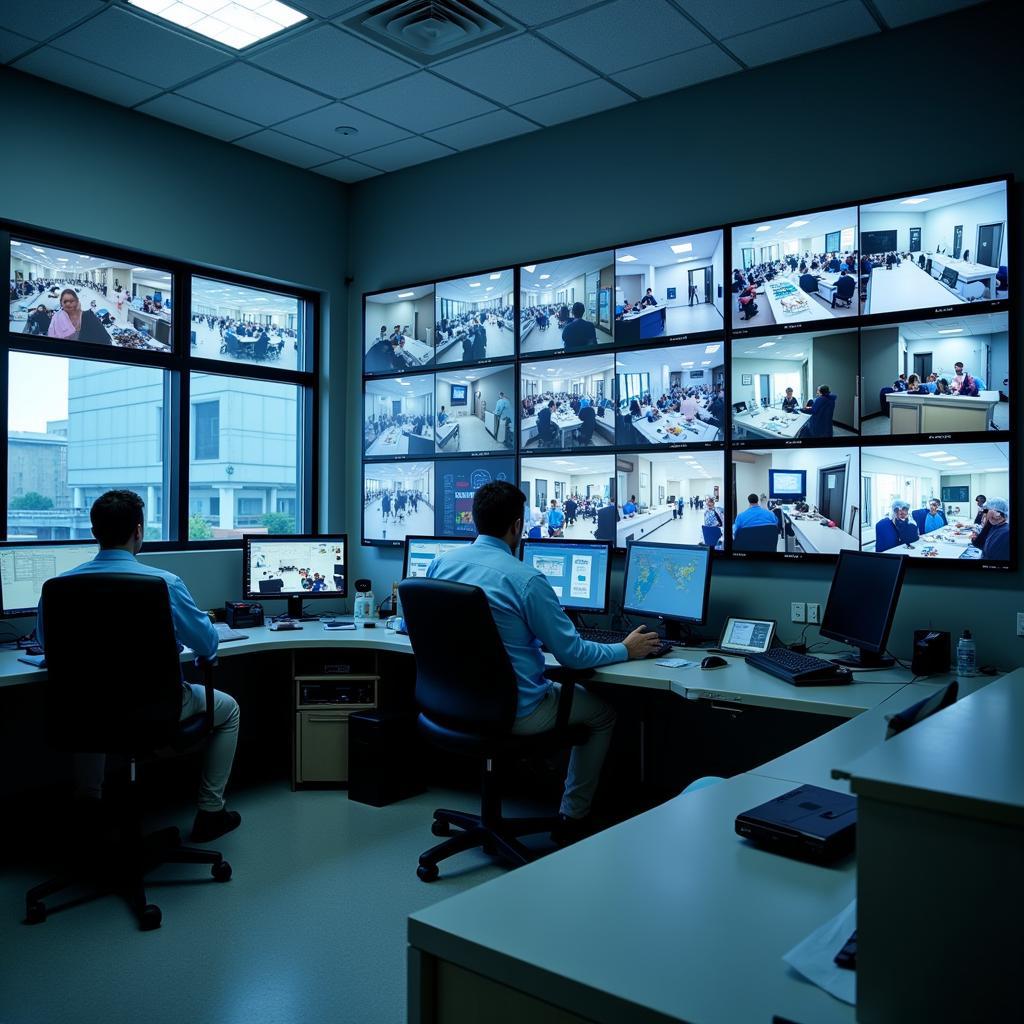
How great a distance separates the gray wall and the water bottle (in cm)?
18

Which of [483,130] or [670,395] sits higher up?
[483,130]

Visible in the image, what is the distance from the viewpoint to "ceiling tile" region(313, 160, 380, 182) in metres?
4.80

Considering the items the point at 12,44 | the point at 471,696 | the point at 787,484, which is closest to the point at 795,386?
the point at 787,484

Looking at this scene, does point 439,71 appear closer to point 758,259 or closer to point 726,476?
point 758,259

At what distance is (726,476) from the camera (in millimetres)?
3689

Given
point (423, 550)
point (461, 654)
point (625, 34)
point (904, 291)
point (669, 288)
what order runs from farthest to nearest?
point (423, 550)
point (669, 288)
point (625, 34)
point (904, 291)
point (461, 654)

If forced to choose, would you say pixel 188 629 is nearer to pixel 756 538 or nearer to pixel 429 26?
pixel 756 538

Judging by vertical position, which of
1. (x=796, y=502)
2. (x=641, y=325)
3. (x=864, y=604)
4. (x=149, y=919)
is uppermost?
(x=641, y=325)

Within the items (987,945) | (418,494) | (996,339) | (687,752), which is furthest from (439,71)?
(987,945)

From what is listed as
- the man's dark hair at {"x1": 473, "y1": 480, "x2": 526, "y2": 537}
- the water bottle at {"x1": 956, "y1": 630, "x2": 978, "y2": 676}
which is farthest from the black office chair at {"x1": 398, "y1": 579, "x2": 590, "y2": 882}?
the water bottle at {"x1": 956, "y1": 630, "x2": 978, "y2": 676}

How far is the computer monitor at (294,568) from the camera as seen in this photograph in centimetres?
432

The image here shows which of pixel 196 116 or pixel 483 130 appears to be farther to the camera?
pixel 483 130

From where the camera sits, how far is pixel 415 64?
365cm

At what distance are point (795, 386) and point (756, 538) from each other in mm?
628
